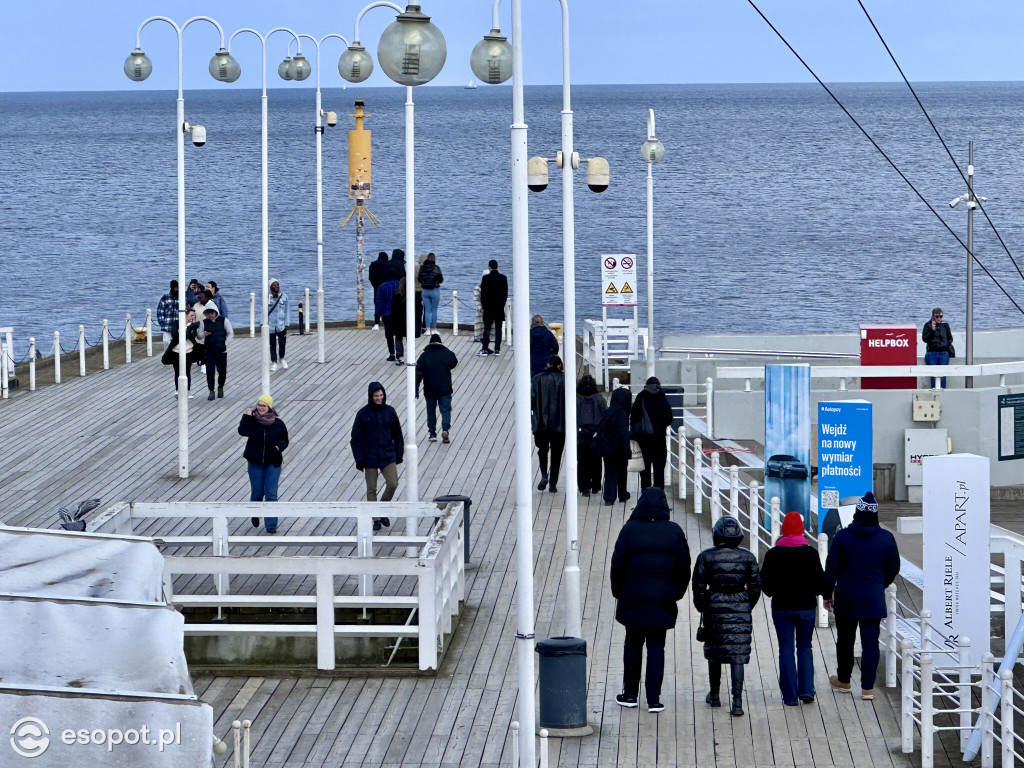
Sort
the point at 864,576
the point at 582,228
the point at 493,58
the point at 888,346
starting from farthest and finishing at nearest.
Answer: the point at 582,228, the point at 888,346, the point at 493,58, the point at 864,576

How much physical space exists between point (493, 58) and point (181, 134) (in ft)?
25.5

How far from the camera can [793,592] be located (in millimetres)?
10180

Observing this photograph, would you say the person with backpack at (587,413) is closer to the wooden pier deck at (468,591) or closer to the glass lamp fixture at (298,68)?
the wooden pier deck at (468,591)

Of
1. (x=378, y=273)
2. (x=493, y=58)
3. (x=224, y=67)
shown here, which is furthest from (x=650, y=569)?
(x=378, y=273)

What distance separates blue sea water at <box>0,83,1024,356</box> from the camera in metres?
63.2

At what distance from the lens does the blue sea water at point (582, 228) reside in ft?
208

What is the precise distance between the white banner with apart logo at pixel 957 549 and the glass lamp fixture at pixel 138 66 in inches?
443

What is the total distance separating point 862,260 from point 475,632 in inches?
2664

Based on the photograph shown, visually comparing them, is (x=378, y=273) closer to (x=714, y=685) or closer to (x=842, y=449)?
(x=842, y=449)

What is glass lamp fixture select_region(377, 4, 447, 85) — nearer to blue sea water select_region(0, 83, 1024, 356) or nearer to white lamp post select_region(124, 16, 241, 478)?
white lamp post select_region(124, 16, 241, 478)

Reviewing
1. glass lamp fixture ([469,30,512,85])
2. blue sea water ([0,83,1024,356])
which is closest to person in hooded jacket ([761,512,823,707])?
glass lamp fixture ([469,30,512,85])

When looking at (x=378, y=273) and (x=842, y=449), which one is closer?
(x=842, y=449)

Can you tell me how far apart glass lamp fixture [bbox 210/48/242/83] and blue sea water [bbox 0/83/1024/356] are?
1178 inches

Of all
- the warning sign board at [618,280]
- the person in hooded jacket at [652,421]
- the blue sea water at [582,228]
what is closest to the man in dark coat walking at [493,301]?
the warning sign board at [618,280]
